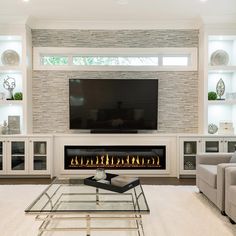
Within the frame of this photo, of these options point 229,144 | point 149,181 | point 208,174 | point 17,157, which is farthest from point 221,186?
point 17,157

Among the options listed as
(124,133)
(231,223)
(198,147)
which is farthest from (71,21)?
(231,223)

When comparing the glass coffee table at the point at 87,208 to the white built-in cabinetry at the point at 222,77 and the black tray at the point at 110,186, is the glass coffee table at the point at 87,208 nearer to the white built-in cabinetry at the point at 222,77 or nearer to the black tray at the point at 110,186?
the black tray at the point at 110,186

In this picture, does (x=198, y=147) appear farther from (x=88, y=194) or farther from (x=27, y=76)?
(x=27, y=76)

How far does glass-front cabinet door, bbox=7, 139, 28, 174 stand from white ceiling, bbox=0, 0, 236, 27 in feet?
7.67

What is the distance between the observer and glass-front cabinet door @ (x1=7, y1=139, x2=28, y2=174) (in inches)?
208

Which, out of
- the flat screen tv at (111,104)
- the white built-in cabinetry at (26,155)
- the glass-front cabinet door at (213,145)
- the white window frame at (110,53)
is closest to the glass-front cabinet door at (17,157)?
the white built-in cabinetry at (26,155)

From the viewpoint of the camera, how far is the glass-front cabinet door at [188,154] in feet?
17.6

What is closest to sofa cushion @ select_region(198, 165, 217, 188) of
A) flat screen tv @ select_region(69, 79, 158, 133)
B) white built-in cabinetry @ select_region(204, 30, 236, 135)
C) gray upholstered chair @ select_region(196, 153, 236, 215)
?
gray upholstered chair @ select_region(196, 153, 236, 215)

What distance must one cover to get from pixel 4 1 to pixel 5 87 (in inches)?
68.0

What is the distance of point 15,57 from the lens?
5.70 m

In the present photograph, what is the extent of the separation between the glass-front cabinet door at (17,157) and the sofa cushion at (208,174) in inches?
126

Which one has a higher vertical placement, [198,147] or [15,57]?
[15,57]

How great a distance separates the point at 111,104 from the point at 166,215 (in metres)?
2.77

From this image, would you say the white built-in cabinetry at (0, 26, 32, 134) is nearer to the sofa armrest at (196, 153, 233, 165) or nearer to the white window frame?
the white window frame
